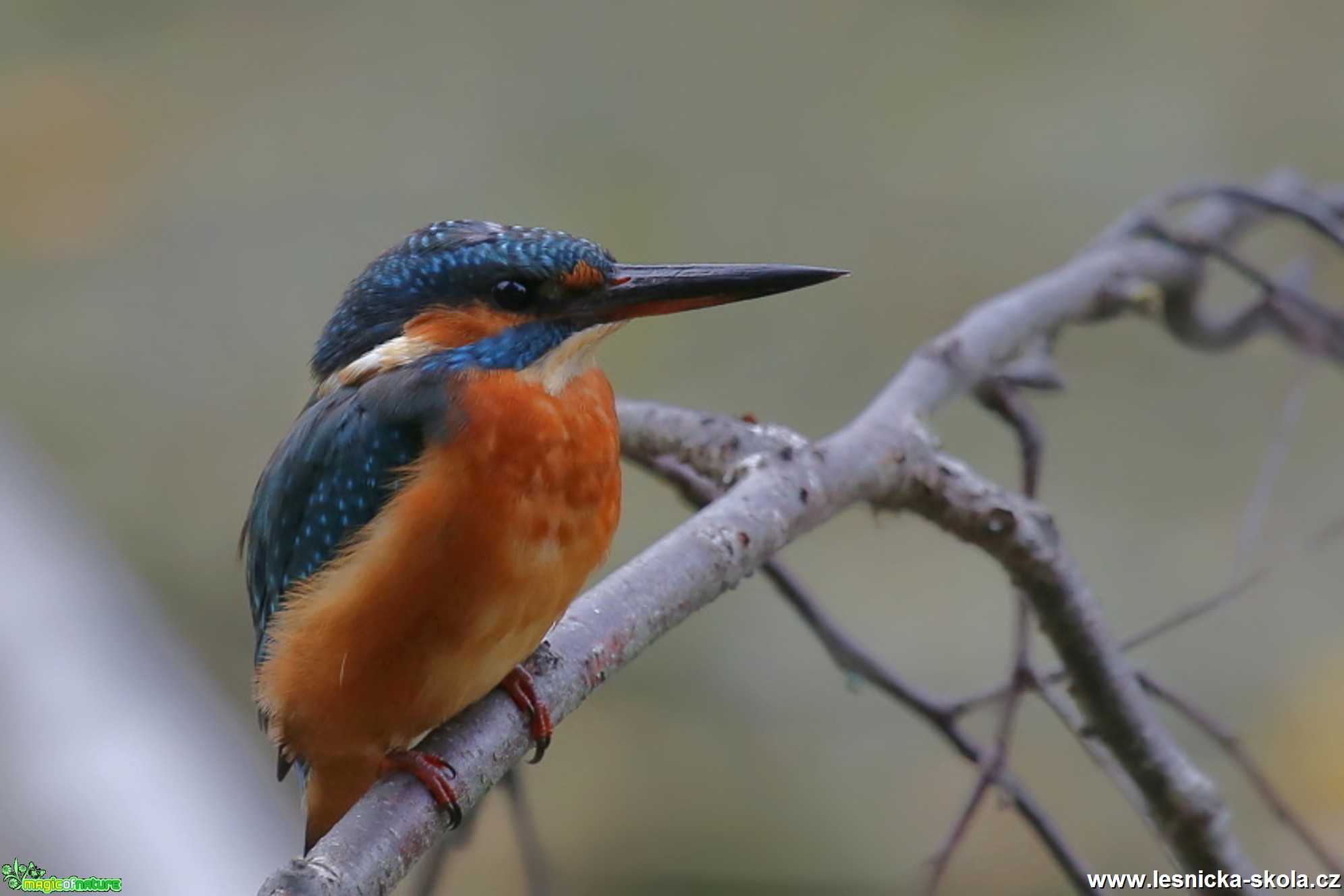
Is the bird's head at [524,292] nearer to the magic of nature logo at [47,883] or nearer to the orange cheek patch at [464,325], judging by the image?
the orange cheek patch at [464,325]

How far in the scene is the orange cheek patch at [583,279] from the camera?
1212 mm

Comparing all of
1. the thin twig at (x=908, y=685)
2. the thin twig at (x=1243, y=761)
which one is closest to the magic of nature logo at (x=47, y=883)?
the thin twig at (x=908, y=685)

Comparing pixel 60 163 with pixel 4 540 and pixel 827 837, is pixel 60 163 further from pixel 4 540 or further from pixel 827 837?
pixel 827 837

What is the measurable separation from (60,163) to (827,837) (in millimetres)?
2507

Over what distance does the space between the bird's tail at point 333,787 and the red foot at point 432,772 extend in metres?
0.13

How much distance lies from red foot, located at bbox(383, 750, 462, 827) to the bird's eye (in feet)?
1.14

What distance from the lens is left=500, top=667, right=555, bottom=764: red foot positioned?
1168 mm

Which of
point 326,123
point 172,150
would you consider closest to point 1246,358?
point 326,123

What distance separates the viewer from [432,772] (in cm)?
106

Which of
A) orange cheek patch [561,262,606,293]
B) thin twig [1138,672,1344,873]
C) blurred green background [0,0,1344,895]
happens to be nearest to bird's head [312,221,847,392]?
orange cheek patch [561,262,606,293]

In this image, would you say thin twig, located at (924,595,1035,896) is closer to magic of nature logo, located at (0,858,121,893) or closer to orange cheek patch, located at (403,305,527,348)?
orange cheek patch, located at (403,305,527,348)

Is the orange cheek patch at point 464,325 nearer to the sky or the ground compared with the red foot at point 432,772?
nearer to the sky

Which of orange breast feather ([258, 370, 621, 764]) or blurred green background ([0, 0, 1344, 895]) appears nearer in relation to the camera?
orange breast feather ([258, 370, 621, 764])

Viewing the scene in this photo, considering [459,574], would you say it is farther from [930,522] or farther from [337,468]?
[930,522]
